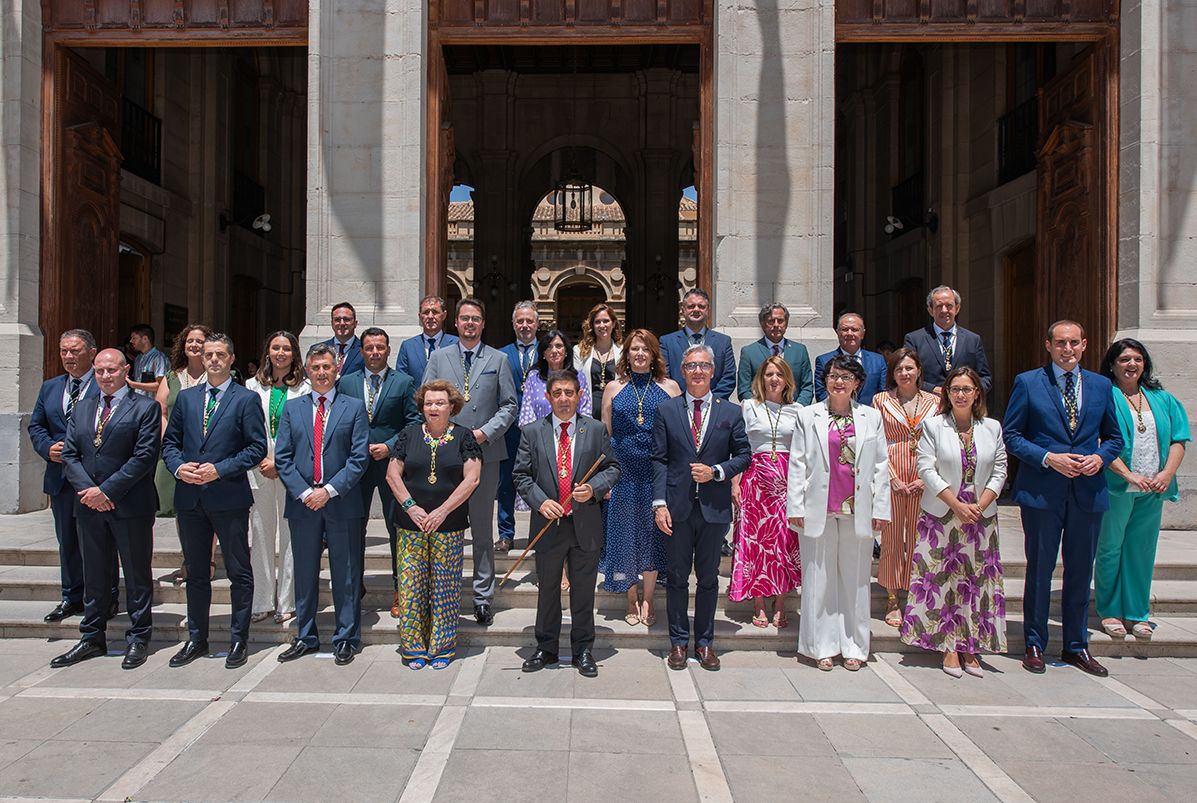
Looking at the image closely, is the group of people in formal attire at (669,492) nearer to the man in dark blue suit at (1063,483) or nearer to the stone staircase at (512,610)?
the man in dark blue suit at (1063,483)

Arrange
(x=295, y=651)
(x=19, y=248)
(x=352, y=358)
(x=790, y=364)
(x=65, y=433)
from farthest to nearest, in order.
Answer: (x=19, y=248) → (x=790, y=364) → (x=352, y=358) → (x=65, y=433) → (x=295, y=651)

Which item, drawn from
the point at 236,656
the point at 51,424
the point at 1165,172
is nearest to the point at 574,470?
the point at 236,656

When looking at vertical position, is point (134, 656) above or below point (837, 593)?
below

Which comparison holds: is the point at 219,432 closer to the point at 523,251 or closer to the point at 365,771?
the point at 365,771

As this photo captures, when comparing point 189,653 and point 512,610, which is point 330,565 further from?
point 512,610

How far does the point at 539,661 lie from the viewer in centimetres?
520

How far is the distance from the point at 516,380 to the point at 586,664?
250 centimetres

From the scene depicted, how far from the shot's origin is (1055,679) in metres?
5.12

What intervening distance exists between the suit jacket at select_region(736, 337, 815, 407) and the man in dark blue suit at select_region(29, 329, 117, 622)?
4708 millimetres

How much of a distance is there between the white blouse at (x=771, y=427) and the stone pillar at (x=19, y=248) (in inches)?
292

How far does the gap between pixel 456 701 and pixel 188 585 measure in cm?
197

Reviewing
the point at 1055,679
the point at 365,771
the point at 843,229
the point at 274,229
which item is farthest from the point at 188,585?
the point at 843,229

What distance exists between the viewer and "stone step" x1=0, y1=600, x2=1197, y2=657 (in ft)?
18.4

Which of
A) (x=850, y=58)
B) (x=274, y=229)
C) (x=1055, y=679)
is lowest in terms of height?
(x=1055, y=679)
